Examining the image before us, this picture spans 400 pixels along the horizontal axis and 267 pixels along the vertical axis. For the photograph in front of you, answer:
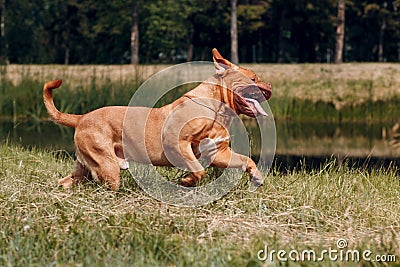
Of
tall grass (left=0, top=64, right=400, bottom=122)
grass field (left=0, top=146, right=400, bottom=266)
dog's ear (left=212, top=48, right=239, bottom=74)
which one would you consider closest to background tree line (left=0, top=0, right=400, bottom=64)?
tall grass (left=0, top=64, right=400, bottom=122)

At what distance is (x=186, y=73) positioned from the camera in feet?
73.0

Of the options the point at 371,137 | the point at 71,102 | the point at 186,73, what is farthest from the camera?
the point at 186,73

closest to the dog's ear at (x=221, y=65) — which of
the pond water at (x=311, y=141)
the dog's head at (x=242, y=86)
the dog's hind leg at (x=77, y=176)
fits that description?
the dog's head at (x=242, y=86)

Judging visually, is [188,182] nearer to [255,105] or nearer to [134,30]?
[255,105]

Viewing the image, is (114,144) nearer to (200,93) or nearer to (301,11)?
(200,93)

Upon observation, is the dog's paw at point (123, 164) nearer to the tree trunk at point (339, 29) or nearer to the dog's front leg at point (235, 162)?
the dog's front leg at point (235, 162)

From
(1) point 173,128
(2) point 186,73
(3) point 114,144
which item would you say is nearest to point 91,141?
(3) point 114,144

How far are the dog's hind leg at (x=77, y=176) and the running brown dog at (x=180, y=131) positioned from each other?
0.22 metres

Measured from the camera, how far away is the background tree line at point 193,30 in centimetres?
4391

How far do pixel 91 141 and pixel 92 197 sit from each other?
23.8 inches

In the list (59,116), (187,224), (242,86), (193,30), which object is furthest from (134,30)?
(187,224)

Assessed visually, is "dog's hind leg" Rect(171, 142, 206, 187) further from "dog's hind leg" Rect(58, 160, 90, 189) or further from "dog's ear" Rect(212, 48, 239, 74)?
"dog's hind leg" Rect(58, 160, 90, 189)

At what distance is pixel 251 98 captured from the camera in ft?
23.0

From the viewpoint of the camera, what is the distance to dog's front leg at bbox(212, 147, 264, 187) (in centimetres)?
670
